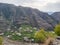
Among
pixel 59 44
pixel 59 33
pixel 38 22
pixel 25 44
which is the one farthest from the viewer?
pixel 38 22

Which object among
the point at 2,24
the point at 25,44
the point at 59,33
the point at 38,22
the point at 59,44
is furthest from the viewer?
the point at 38,22

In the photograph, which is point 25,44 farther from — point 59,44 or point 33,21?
point 33,21

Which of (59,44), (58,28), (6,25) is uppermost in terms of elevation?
(6,25)

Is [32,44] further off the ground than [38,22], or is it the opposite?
[38,22]

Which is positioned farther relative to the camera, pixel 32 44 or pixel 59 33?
pixel 59 33

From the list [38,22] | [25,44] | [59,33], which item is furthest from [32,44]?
[38,22]

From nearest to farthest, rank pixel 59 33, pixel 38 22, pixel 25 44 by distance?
pixel 25 44 < pixel 59 33 < pixel 38 22

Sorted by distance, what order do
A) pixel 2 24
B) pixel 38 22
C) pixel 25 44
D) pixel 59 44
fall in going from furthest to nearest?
pixel 38 22
pixel 2 24
pixel 25 44
pixel 59 44

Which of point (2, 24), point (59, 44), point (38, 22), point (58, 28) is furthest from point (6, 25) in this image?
point (59, 44)

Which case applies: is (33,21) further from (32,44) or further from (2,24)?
(32,44)
